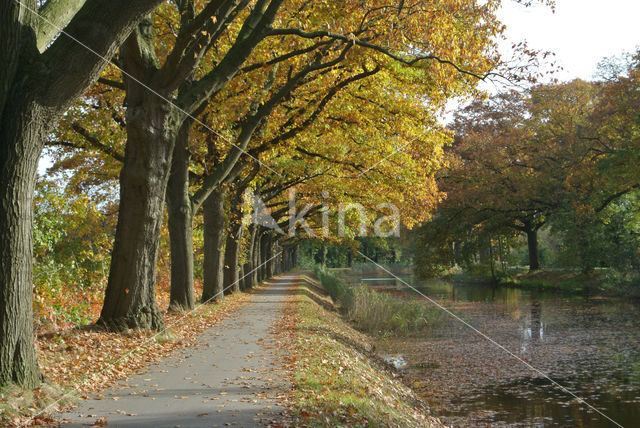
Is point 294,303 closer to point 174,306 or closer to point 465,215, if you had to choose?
point 174,306

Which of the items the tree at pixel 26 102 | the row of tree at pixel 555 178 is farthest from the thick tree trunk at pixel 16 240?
the row of tree at pixel 555 178

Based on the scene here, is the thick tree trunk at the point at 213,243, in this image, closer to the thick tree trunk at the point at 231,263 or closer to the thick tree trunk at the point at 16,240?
the thick tree trunk at the point at 231,263

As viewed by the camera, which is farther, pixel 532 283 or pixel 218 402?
pixel 532 283

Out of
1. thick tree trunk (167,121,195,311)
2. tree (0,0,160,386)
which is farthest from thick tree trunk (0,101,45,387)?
thick tree trunk (167,121,195,311)

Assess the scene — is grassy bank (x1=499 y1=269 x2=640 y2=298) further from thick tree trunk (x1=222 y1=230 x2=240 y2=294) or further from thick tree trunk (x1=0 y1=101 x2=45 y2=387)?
thick tree trunk (x1=0 y1=101 x2=45 y2=387)

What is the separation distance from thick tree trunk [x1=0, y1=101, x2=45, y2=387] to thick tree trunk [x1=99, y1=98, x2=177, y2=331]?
418 cm

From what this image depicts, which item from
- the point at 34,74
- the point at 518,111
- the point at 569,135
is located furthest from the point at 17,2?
the point at 518,111

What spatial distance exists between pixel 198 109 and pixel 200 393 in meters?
9.42

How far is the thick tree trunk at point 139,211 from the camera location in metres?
10.5

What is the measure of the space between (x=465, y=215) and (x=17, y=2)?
110 ft

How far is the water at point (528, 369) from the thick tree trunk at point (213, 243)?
19.8 ft

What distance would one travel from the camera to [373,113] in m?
16.8

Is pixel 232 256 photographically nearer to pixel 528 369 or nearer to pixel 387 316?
pixel 387 316

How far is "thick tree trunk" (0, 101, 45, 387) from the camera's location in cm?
605
